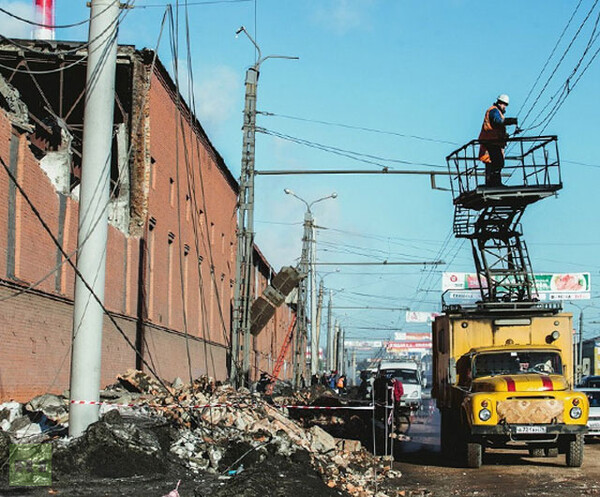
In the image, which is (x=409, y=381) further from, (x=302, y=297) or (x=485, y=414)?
(x=485, y=414)

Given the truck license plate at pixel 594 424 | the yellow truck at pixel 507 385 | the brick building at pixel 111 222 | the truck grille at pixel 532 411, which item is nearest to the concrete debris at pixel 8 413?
the brick building at pixel 111 222

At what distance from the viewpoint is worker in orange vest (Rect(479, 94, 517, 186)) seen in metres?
21.0

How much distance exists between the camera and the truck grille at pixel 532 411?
17078mm

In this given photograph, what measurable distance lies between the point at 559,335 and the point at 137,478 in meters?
10.5

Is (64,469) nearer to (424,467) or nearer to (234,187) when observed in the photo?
(424,467)

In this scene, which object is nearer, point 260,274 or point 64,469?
point 64,469

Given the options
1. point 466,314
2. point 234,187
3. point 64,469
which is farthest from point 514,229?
point 234,187

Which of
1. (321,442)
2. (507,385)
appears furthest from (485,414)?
(321,442)

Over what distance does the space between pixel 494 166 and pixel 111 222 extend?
10.4 m

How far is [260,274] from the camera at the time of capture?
64.2 metres

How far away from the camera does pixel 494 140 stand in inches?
845

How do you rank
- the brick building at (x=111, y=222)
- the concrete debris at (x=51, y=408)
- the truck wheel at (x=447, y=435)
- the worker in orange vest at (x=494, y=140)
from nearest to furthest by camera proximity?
the concrete debris at (x=51, y=408) → the brick building at (x=111, y=222) → the truck wheel at (x=447, y=435) → the worker in orange vest at (x=494, y=140)

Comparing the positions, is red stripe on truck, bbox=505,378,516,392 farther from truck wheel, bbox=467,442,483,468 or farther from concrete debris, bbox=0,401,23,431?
concrete debris, bbox=0,401,23,431

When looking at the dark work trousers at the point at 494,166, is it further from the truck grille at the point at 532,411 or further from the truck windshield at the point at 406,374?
the truck windshield at the point at 406,374
